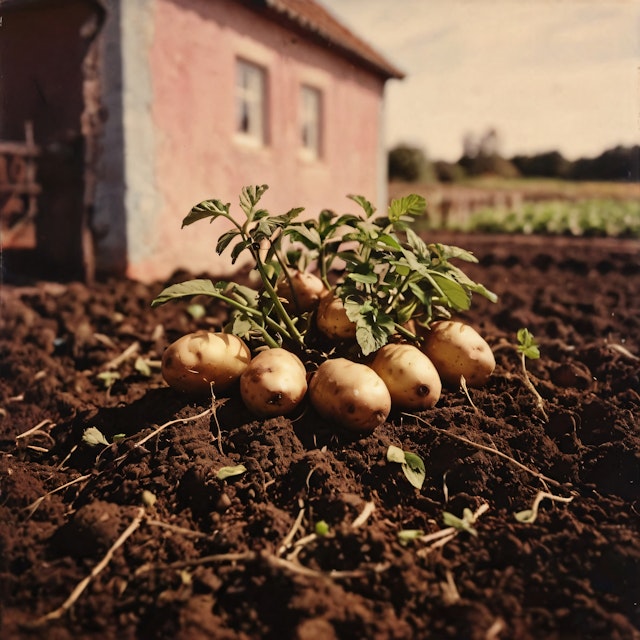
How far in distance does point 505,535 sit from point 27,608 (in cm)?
139

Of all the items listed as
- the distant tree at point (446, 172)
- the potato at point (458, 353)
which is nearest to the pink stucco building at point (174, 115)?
the potato at point (458, 353)

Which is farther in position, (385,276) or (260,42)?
(260,42)

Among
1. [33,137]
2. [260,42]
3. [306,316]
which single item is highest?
[260,42]

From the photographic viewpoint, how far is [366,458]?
7.11ft

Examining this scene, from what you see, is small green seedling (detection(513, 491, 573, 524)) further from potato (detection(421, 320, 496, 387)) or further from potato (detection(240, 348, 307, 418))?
potato (detection(240, 348, 307, 418))

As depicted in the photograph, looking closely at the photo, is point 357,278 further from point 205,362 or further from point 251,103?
point 251,103

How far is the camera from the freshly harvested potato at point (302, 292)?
268 cm

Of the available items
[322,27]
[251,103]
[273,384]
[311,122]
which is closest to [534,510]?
[273,384]

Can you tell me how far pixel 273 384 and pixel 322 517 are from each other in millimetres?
527

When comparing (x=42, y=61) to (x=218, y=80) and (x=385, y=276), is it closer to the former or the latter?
(x=218, y=80)

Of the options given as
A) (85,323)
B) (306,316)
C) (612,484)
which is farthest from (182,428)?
(85,323)

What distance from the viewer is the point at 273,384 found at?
222cm

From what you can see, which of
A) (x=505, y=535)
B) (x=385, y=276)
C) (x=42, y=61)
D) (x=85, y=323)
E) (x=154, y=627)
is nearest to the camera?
(x=154, y=627)

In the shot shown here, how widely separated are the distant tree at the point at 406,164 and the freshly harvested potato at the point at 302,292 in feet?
84.1
